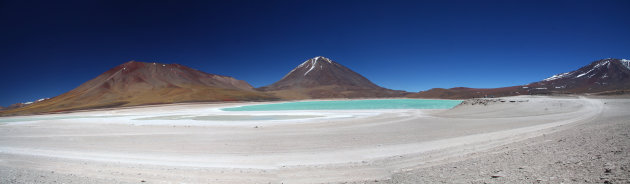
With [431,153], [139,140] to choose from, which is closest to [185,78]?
[139,140]

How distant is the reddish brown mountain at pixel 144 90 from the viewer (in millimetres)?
71938

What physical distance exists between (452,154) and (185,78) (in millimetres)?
140215

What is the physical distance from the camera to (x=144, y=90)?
311 ft

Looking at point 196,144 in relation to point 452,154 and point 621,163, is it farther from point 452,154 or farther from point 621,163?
point 621,163

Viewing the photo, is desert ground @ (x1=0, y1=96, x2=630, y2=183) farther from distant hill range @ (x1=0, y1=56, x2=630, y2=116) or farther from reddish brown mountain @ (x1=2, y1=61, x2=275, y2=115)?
reddish brown mountain @ (x1=2, y1=61, x2=275, y2=115)

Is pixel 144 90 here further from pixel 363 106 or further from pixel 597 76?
pixel 597 76

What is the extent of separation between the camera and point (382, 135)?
11578 mm

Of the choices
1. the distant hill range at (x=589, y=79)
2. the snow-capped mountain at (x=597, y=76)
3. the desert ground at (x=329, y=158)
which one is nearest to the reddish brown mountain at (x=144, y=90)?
the distant hill range at (x=589, y=79)

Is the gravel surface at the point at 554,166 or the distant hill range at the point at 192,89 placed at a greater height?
the distant hill range at the point at 192,89

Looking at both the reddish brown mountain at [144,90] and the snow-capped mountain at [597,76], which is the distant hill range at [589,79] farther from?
the reddish brown mountain at [144,90]

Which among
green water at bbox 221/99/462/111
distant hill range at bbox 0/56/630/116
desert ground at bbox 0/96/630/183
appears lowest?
desert ground at bbox 0/96/630/183

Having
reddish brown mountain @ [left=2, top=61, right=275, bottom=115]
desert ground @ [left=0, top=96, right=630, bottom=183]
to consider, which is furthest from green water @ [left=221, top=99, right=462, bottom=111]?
reddish brown mountain @ [left=2, top=61, right=275, bottom=115]

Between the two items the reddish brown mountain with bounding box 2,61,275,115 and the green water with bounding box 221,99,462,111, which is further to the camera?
the reddish brown mountain with bounding box 2,61,275,115

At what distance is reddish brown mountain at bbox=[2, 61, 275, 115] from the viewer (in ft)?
236
